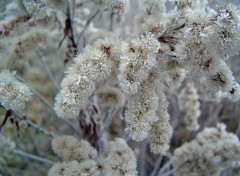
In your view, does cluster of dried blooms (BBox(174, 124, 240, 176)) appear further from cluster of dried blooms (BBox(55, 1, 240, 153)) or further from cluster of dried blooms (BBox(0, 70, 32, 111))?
cluster of dried blooms (BBox(0, 70, 32, 111))

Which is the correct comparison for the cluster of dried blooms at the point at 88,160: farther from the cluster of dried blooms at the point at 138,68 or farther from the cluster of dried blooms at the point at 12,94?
the cluster of dried blooms at the point at 12,94

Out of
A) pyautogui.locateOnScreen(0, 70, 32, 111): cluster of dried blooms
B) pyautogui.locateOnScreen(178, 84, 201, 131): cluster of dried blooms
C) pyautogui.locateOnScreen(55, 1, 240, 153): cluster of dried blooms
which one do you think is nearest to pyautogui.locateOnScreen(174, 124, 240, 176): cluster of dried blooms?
pyautogui.locateOnScreen(178, 84, 201, 131): cluster of dried blooms

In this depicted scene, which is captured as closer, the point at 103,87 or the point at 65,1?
the point at 65,1

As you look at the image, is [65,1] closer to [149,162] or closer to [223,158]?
[223,158]

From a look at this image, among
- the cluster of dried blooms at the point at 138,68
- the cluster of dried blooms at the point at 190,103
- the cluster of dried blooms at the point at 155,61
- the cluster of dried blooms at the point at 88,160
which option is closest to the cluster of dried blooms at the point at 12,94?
the cluster of dried blooms at the point at 138,68

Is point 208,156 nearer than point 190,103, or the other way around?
point 208,156

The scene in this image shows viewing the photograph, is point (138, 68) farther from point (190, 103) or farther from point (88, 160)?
point (190, 103)

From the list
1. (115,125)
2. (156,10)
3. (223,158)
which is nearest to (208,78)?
(156,10)

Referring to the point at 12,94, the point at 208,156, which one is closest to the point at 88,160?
the point at 12,94

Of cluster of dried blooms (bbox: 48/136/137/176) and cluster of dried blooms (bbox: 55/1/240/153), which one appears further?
cluster of dried blooms (bbox: 48/136/137/176)
